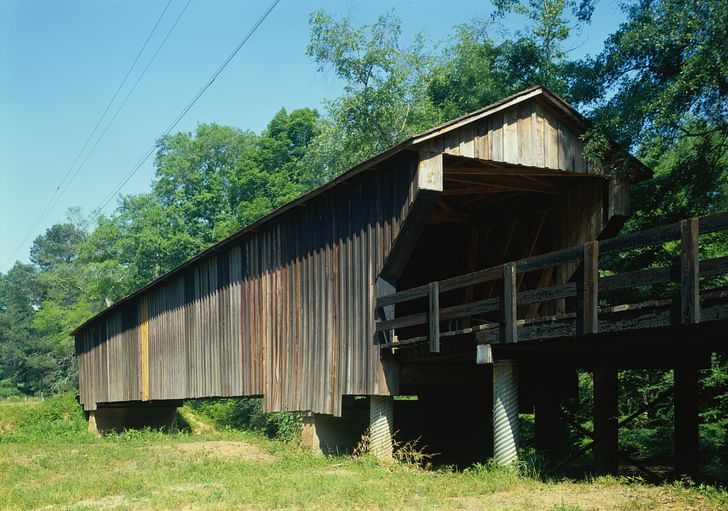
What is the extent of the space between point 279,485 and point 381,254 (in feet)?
13.9

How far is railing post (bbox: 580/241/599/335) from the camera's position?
Answer: 10.5m

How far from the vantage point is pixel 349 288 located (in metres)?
15.2

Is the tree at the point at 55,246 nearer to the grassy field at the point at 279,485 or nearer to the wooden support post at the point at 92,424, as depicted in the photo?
the wooden support post at the point at 92,424

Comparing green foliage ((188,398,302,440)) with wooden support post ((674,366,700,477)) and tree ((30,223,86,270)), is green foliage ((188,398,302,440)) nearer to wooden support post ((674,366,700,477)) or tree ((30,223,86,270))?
wooden support post ((674,366,700,477))

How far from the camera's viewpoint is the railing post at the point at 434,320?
Answer: 42.1 feet

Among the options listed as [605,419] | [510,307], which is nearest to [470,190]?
[510,307]

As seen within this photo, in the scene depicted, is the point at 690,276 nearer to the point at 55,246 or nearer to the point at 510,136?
the point at 510,136

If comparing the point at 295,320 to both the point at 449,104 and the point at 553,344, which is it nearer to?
the point at 553,344

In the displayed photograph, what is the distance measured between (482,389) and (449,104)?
1308 centimetres

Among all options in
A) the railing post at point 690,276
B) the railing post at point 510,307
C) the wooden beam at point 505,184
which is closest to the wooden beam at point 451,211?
the wooden beam at point 505,184

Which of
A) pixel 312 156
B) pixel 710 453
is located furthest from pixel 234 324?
pixel 312 156

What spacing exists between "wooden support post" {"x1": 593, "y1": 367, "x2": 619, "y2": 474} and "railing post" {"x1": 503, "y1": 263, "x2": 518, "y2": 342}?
3600mm

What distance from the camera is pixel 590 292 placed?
1056 centimetres

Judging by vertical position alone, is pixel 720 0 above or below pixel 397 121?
below
